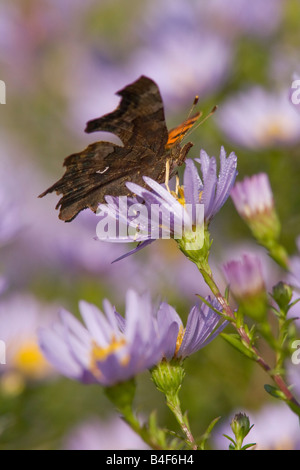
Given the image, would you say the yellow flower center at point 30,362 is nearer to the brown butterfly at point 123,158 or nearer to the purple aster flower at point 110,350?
the brown butterfly at point 123,158

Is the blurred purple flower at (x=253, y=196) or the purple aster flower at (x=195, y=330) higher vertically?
the blurred purple flower at (x=253, y=196)

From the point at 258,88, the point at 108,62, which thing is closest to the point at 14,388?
the point at 258,88

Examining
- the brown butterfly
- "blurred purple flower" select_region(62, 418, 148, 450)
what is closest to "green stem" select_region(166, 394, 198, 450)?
the brown butterfly

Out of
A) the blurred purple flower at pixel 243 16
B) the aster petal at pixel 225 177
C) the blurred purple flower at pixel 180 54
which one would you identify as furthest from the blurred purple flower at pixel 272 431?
the blurred purple flower at pixel 243 16

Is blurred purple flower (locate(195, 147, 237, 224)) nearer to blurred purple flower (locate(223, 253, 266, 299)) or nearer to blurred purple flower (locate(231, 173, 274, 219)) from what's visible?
blurred purple flower (locate(231, 173, 274, 219))

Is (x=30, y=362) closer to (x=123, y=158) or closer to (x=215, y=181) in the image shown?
(x=123, y=158)
